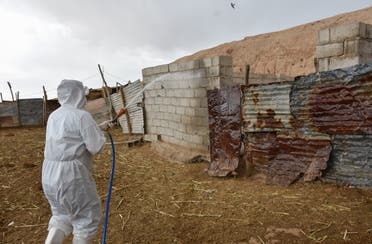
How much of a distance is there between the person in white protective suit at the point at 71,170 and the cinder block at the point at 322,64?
4124mm

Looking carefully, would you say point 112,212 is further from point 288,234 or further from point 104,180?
point 288,234

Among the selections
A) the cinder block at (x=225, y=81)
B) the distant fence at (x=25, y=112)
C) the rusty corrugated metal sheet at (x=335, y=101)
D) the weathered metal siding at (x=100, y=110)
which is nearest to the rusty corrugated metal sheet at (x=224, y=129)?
the cinder block at (x=225, y=81)

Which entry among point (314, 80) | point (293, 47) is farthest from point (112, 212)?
point (293, 47)

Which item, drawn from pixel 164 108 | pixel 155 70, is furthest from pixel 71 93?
pixel 155 70

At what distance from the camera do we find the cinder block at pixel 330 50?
4512 mm

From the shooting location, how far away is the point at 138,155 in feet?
25.7

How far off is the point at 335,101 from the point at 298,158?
1090 mm

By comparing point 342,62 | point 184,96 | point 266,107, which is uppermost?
point 342,62

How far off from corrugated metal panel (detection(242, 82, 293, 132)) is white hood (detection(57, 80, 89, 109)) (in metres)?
3.06

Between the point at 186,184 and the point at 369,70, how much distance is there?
3.50 m

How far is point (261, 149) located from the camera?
15.7ft

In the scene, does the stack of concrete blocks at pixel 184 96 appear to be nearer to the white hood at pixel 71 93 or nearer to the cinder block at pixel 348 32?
the cinder block at pixel 348 32

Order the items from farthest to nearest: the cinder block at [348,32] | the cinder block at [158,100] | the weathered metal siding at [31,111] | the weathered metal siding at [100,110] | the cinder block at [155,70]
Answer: the weathered metal siding at [31,111] → the weathered metal siding at [100,110] → the cinder block at [158,100] → the cinder block at [155,70] → the cinder block at [348,32]

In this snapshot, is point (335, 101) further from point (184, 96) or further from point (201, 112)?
point (184, 96)
